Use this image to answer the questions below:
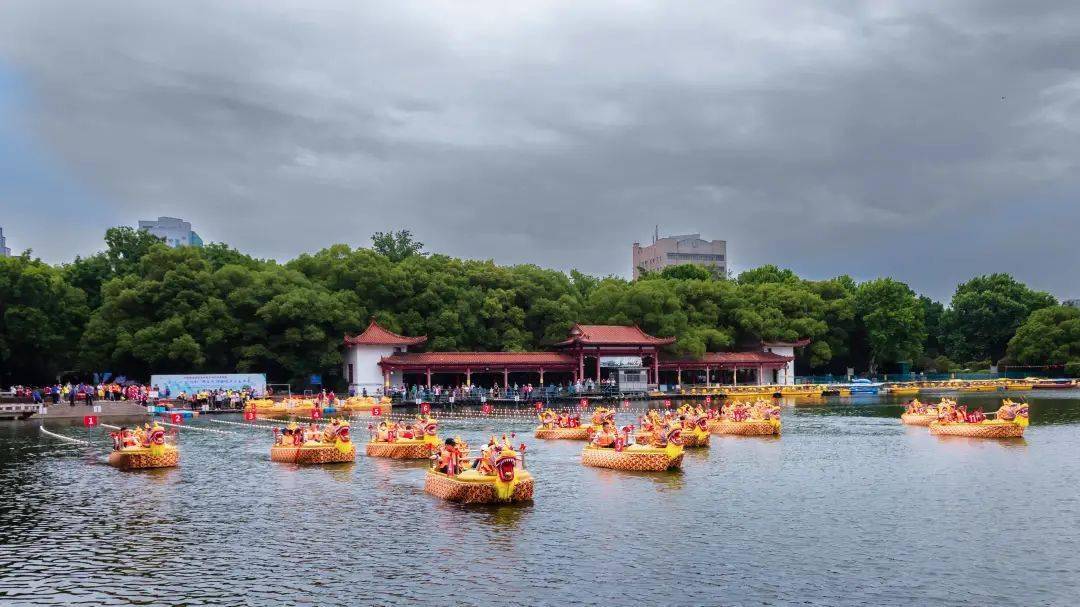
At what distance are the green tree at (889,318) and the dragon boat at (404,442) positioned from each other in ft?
215

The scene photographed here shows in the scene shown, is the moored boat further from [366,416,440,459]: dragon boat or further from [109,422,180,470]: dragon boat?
[109,422,180,470]: dragon boat

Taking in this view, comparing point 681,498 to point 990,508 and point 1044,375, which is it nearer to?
point 990,508

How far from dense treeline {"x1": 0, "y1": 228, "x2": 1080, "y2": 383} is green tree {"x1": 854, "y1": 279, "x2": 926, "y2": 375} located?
14cm

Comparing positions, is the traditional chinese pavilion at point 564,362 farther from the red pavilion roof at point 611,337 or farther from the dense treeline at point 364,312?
the dense treeline at point 364,312

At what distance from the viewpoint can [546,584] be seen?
1628 cm

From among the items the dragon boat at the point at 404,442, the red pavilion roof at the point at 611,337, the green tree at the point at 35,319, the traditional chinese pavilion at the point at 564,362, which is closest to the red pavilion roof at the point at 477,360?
the traditional chinese pavilion at the point at 564,362

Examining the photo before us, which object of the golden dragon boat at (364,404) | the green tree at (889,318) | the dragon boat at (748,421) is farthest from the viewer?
the green tree at (889,318)

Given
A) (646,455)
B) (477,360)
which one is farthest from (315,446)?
(477,360)

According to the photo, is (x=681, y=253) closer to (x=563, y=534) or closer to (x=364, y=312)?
(x=364, y=312)

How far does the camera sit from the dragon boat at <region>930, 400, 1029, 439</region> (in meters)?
38.9

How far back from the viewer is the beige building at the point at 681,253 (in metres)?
178

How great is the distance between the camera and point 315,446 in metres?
32.2

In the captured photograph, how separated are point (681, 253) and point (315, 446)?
15134cm

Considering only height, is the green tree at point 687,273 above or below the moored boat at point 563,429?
above
